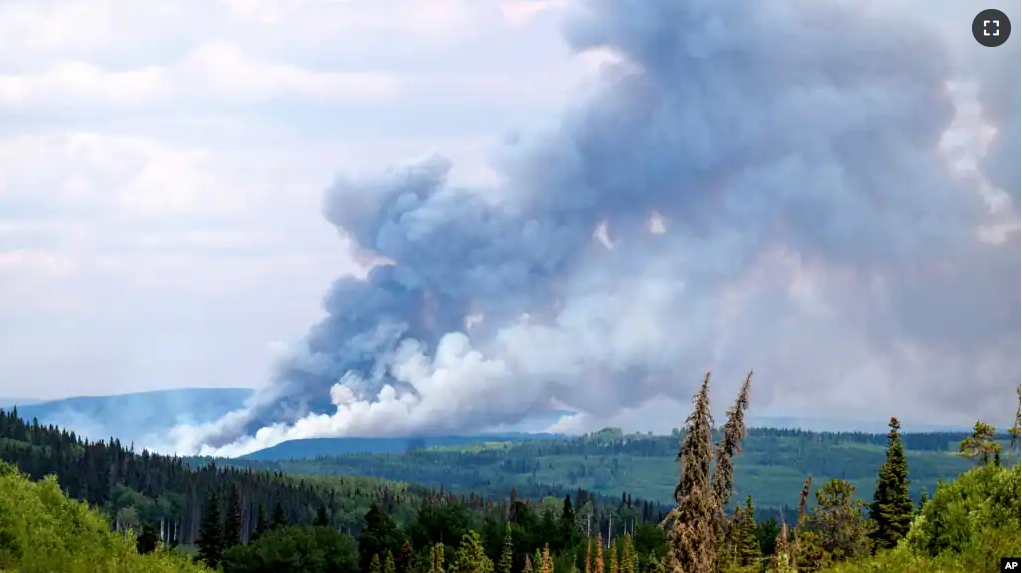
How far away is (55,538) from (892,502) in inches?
3075

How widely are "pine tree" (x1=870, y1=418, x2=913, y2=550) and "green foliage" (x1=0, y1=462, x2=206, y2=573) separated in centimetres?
6699

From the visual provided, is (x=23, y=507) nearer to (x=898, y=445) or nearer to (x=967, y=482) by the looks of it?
(x=967, y=482)

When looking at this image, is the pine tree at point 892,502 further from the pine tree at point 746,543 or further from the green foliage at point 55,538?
the green foliage at point 55,538

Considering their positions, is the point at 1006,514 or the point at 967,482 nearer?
the point at 1006,514

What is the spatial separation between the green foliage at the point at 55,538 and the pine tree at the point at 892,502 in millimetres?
66987

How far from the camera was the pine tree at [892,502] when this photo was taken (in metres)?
107

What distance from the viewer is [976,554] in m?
54.8

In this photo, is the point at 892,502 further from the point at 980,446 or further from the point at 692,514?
the point at 692,514

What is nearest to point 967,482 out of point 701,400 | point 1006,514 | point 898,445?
point 1006,514

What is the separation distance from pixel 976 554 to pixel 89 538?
37.5m

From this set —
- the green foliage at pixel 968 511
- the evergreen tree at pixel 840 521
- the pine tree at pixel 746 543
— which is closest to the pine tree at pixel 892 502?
the evergreen tree at pixel 840 521

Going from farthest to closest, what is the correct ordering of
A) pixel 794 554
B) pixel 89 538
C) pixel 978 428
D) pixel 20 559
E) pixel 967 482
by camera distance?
pixel 794 554 → pixel 978 428 → pixel 967 482 → pixel 89 538 → pixel 20 559

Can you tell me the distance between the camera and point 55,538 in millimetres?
50969

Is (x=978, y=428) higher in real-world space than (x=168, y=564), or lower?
higher
